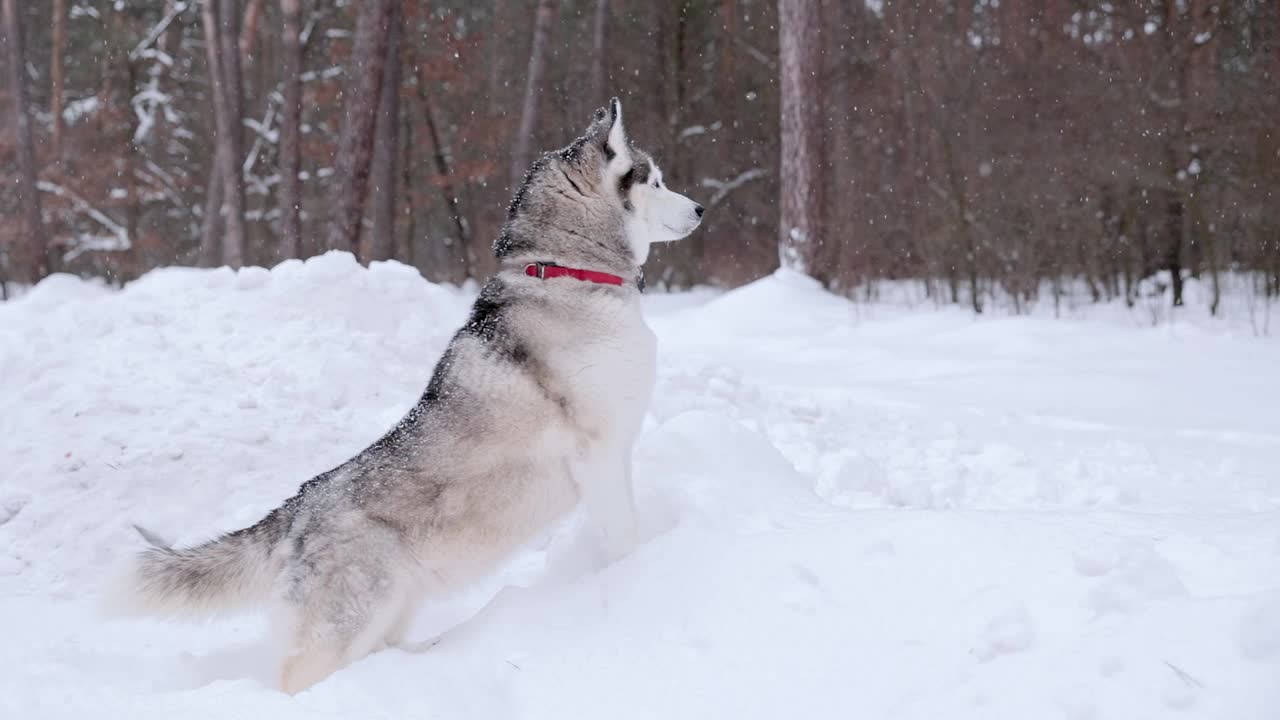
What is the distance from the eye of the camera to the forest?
1191 centimetres

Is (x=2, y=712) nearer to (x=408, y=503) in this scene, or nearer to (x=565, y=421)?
(x=408, y=503)

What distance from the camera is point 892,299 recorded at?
Answer: 14.1m

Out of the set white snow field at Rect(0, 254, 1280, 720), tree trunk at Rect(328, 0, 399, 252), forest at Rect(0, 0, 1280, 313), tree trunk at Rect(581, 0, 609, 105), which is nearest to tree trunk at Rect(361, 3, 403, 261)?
forest at Rect(0, 0, 1280, 313)

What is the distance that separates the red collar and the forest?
8.74 meters

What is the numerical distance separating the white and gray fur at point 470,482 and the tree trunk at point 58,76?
23874 millimetres

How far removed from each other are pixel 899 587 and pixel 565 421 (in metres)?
1.31

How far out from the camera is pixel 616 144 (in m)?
3.64

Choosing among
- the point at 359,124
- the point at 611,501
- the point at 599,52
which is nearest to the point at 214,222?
the point at 599,52

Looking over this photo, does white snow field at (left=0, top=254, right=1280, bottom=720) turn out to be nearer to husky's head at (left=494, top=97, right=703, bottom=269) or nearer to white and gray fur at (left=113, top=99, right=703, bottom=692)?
white and gray fur at (left=113, top=99, right=703, bottom=692)

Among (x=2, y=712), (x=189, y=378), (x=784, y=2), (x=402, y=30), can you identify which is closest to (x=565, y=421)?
(x=2, y=712)

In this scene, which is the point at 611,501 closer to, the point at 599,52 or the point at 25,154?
the point at 599,52

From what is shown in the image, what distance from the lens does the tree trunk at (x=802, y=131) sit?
11.7 metres

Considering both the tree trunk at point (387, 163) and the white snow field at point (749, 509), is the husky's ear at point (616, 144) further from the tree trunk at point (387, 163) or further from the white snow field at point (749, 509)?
the tree trunk at point (387, 163)

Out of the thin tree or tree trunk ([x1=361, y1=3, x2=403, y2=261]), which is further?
the thin tree
